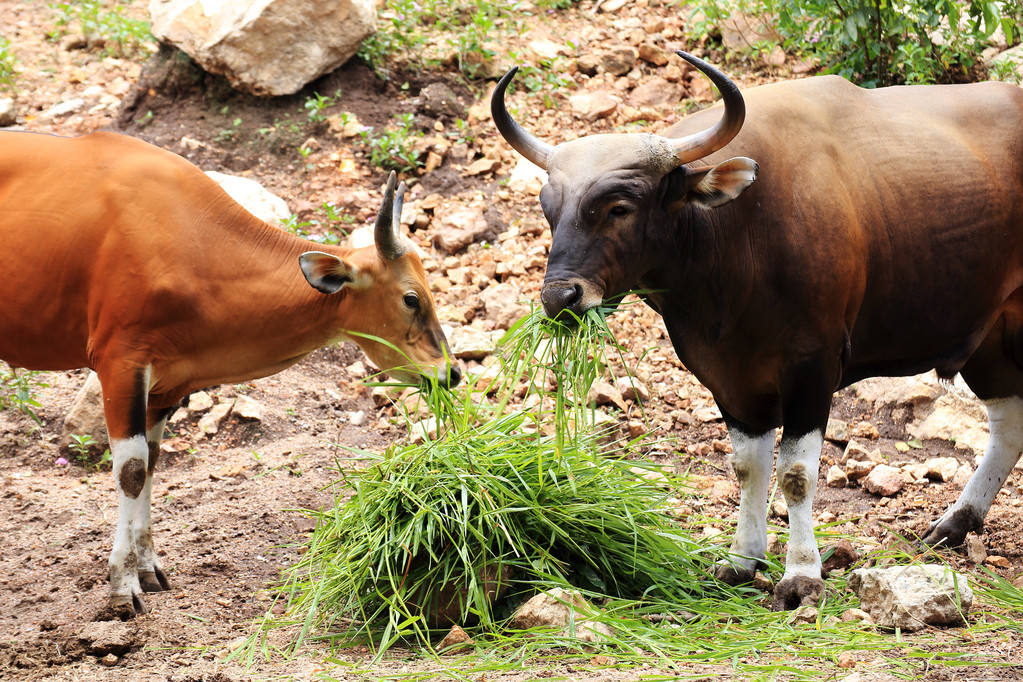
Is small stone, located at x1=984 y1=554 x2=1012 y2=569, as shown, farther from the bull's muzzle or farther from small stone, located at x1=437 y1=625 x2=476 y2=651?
small stone, located at x1=437 y1=625 x2=476 y2=651

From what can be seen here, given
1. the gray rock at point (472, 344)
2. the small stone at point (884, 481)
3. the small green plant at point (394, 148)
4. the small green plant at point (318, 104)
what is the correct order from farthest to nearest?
the small green plant at point (318, 104)
the small green plant at point (394, 148)
the gray rock at point (472, 344)
the small stone at point (884, 481)

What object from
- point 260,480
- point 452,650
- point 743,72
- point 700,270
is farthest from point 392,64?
point 452,650

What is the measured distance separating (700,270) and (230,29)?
6.06 metres

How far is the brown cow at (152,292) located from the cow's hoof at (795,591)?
6.03 feet

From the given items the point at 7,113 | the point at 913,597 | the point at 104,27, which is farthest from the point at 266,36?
the point at 913,597

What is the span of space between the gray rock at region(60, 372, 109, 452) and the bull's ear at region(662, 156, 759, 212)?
410cm

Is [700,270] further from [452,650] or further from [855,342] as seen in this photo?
[452,650]

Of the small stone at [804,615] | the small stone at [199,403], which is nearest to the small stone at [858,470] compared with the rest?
the small stone at [804,615]

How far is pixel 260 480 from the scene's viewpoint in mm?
6336

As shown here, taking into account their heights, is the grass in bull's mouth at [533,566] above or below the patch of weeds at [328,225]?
above

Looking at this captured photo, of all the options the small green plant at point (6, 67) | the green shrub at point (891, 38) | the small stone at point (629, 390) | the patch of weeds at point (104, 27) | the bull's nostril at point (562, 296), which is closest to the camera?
the bull's nostril at point (562, 296)

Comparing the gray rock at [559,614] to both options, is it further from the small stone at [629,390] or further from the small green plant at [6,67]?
the small green plant at [6,67]

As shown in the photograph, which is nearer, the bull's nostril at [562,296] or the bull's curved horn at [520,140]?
the bull's nostril at [562,296]

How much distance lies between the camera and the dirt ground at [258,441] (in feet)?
14.6
